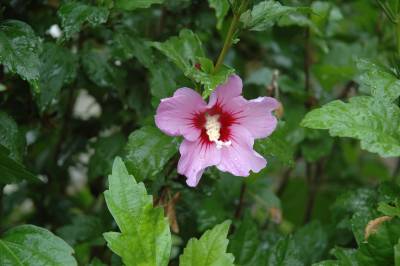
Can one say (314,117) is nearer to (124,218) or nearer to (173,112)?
(173,112)

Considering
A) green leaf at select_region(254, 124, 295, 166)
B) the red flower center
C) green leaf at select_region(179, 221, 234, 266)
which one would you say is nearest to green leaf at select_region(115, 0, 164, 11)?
the red flower center

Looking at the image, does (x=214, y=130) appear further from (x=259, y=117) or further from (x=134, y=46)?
(x=134, y=46)

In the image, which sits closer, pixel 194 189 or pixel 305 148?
pixel 194 189

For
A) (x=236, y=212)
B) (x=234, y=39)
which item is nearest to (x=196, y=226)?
(x=236, y=212)

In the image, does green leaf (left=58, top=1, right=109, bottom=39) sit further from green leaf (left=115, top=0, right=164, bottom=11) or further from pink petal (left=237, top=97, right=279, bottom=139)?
pink petal (left=237, top=97, right=279, bottom=139)

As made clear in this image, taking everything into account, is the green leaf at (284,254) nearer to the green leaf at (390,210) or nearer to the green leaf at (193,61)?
the green leaf at (390,210)

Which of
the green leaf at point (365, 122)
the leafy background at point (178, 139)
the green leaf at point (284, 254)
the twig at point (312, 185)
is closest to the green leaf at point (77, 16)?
the leafy background at point (178, 139)

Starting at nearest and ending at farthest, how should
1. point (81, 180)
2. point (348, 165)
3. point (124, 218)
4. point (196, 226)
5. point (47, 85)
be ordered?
point (124, 218), point (47, 85), point (196, 226), point (348, 165), point (81, 180)
